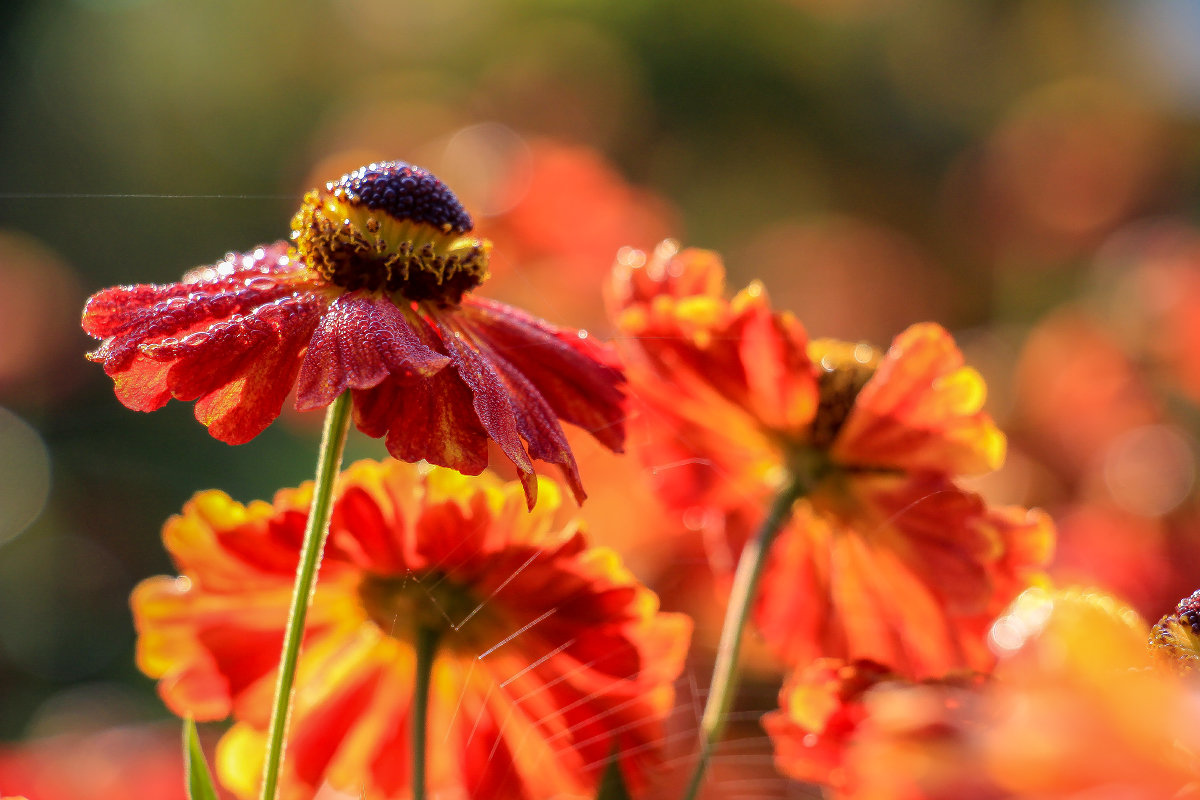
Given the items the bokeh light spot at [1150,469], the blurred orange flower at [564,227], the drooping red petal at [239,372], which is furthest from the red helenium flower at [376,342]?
the blurred orange flower at [564,227]

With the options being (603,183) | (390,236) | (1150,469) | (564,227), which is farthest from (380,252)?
(603,183)

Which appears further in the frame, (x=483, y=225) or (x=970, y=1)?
(x=970, y=1)

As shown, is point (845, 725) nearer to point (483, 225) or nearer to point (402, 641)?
point (402, 641)

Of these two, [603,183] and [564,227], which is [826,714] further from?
[603,183]

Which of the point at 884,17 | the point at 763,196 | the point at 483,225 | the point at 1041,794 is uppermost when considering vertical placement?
the point at 884,17

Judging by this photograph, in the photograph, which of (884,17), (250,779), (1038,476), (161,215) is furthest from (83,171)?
(250,779)

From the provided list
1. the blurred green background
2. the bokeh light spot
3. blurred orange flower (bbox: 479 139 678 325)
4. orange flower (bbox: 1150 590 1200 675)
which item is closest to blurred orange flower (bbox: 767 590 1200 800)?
orange flower (bbox: 1150 590 1200 675)
